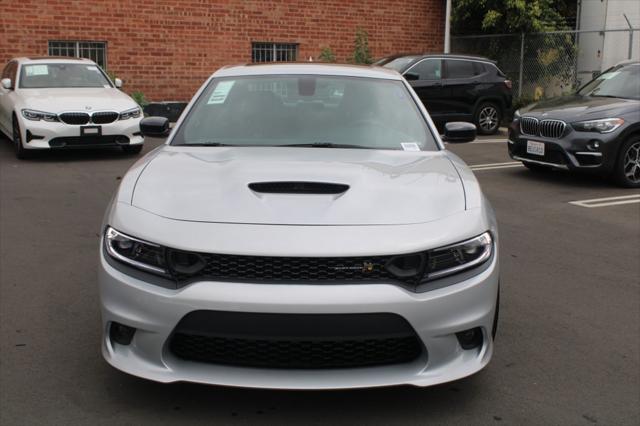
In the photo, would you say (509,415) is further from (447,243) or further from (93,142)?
(93,142)

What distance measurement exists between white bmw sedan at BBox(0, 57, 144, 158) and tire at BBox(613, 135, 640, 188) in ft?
23.1

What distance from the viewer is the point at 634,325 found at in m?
4.71

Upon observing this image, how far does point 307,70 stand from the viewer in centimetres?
499

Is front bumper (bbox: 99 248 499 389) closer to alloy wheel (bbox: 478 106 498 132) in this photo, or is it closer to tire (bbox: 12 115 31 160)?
tire (bbox: 12 115 31 160)

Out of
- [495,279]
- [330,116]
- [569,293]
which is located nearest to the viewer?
[495,279]

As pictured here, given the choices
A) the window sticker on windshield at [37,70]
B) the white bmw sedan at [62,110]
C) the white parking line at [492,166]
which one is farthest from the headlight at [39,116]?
the white parking line at [492,166]

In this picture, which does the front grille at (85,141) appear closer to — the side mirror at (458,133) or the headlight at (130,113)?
the headlight at (130,113)

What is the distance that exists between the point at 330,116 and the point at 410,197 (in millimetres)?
1340

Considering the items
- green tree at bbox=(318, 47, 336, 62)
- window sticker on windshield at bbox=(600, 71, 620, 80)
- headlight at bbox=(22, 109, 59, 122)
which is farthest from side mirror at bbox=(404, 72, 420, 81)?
headlight at bbox=(22, 109, 59, 122)

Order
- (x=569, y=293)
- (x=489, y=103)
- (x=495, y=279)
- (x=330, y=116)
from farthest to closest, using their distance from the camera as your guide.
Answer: (x=489, y=103), (x=569, y=293), (x=330, y=116), (x=495, y=279)

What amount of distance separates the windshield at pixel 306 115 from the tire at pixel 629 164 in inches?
234

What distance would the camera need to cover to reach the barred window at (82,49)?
16906mm

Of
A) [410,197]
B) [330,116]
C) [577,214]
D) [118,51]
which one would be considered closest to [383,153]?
[330,116]

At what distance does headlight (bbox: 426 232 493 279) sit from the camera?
3129 mm
